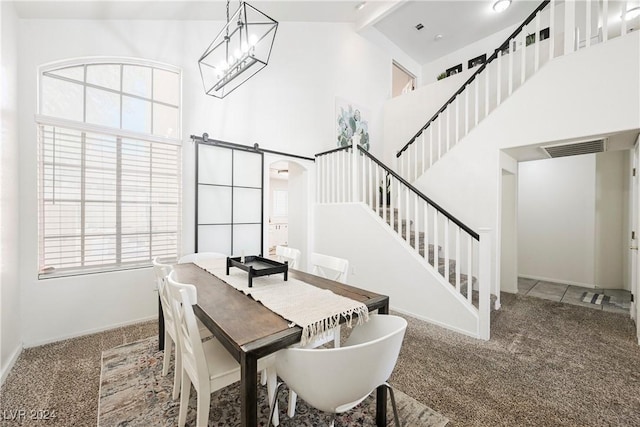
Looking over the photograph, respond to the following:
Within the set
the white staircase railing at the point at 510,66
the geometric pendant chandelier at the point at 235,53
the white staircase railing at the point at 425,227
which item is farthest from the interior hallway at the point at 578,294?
the geometric pendant chandelier at the point at 235,53

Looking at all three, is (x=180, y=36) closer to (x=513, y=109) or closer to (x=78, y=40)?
(x=78, y=40)

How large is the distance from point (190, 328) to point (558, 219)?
6.32 meters

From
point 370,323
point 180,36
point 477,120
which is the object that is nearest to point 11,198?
point 180,36

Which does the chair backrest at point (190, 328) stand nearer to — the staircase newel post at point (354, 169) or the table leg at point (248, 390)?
the table leg at point (248, 390)

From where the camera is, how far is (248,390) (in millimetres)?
1099

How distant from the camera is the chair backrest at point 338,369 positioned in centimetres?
100

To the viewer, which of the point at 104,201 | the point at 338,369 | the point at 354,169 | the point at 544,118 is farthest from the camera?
the point at 354,169

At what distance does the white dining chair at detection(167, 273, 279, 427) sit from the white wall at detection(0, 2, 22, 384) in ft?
5.53

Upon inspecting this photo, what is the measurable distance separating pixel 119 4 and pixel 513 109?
15.2ft

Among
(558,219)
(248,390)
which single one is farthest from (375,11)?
(248,390)

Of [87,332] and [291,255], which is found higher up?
[291,255]

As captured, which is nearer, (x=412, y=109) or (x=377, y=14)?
(x=377, y=14)

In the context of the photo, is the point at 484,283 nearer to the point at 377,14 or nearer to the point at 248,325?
the point at 248,325

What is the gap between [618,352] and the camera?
8.13ft
